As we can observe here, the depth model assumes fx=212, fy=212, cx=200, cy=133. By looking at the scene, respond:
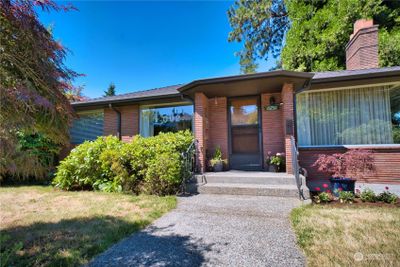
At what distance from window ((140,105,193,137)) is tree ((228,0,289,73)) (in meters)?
12.5

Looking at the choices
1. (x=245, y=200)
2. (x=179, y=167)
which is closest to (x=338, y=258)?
(x=245, y=200)

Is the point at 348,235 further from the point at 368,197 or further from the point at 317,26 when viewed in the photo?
the point at 317,26

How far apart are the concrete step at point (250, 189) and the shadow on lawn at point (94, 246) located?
2168 millimetres

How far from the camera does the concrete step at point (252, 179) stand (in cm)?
527

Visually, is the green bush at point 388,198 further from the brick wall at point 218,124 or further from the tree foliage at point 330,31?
the tree foliage at point 330,31

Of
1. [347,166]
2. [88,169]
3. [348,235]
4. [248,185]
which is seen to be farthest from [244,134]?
[88,169]

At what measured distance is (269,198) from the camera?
4809 millimetres

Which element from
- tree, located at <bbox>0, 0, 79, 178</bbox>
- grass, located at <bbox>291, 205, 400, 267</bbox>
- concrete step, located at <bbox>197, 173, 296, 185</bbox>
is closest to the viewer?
tree, located at <bbox>0, 0, 79, 178</bbox>

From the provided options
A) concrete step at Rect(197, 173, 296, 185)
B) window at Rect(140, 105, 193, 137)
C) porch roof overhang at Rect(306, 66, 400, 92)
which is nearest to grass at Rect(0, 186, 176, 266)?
concrete step at Rect(197, 173, 296, 185)

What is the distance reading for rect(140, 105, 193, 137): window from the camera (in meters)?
7.75

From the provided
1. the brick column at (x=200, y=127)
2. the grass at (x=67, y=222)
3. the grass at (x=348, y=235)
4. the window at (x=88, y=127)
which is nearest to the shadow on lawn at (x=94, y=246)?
the grass at (x=67, y=222)

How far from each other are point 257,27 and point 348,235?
1789 centimetres

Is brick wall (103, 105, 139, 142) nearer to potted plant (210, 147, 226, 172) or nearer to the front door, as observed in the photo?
potted plant (210, 147, 226, 172)

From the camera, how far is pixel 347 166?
17.2ft
